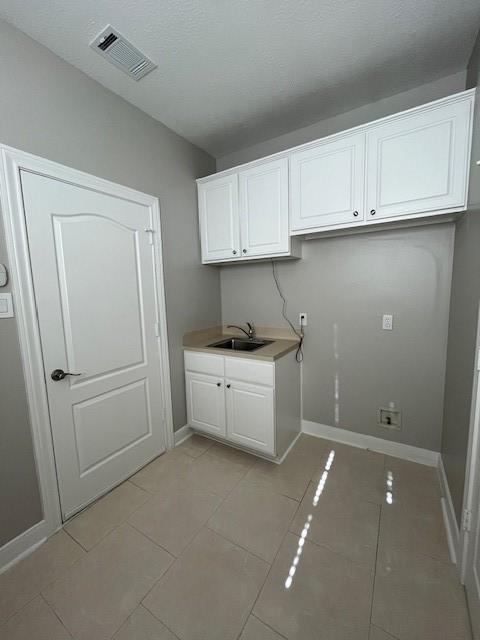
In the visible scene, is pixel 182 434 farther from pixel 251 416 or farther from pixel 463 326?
pixel 463 326

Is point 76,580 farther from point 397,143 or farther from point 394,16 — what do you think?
point 394,16

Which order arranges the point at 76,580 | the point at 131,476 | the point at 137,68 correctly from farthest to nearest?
the point at 131,476
the point at 137,68
the point at 76,580

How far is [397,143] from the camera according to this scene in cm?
156

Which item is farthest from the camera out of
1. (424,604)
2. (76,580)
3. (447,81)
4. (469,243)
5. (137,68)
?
(447,81)

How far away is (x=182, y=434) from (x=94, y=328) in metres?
1.27

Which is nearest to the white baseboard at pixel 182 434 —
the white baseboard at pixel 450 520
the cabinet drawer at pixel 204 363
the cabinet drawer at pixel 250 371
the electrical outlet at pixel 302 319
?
the cabinet drawer at pixel 204 363

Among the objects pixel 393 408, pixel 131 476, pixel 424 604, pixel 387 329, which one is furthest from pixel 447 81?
pixel 131 476

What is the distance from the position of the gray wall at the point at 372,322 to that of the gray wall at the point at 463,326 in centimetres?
15

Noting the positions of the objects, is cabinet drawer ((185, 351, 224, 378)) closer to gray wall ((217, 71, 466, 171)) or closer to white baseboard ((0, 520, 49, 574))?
white baseboard ((0, 520, 49, 574))

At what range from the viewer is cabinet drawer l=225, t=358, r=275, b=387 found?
6.25 feet

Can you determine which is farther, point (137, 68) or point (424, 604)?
point (137, 68)

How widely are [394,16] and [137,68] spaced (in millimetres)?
1402

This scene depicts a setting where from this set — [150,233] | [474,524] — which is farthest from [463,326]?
[150,233]

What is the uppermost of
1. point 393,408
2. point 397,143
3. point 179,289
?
point 397,143
